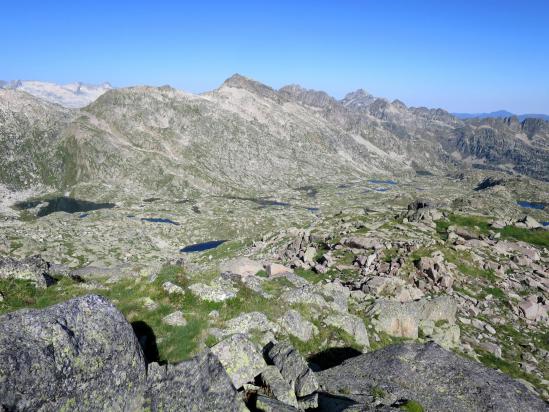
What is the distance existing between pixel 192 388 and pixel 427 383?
13.5 metres

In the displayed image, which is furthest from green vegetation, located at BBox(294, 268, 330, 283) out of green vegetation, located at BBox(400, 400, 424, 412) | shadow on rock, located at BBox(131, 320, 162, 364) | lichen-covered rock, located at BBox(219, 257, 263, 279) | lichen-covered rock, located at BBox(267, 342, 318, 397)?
green vegetation, located at BBox(400, 400, 424, 412)

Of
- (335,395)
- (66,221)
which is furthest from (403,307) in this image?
(66,221)

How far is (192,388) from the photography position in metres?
14.0

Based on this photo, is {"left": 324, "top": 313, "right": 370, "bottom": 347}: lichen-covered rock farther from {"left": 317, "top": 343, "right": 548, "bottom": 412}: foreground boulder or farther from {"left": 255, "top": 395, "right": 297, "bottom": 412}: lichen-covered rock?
{"left": 255, "top": 395, "right": 297, "bottom": 412}: lichen-covered rock

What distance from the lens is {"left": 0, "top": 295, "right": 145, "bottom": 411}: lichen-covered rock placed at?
37.8 feet

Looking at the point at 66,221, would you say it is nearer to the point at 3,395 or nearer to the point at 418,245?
the point at 418,245

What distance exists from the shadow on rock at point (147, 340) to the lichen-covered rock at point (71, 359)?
19.3 feet

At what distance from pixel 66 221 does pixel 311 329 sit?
8137 inches

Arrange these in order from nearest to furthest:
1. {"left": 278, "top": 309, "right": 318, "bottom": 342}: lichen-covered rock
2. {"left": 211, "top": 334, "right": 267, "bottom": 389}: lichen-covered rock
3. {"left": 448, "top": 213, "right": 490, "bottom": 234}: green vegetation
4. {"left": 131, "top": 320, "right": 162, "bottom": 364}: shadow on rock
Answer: {"left": 211, "top": 334, "right": 267, "bottom": 389}: lichen-covered rock, {"left": 131, "top": 320, "right": 162, "bottom": 364}: shadow on rock, {"left": 278, "top": 309, "right": 318, "bottom": 342}: lichen-covered rock, {"left": 448, "top": 213, "right": 490, "bottom": 234}: green vegetation

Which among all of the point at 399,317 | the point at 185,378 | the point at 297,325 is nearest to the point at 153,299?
the point at 297,325

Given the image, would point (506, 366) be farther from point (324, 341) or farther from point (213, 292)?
point (213, 292)

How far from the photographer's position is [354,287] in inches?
1930

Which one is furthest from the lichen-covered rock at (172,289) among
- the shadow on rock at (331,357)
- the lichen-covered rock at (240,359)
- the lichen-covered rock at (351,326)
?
the lichen-covered rock at (351,326)

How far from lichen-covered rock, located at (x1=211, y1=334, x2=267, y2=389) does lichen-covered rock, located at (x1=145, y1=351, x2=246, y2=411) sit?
2.75 m
